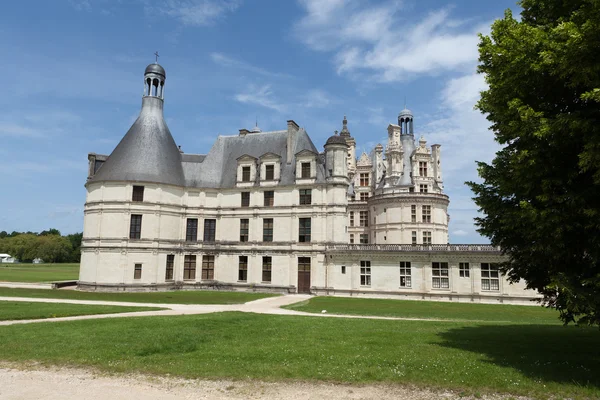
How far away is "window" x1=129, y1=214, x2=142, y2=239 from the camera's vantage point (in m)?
39.4

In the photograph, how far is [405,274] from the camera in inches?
1420

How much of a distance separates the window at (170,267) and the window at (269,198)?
10.6m

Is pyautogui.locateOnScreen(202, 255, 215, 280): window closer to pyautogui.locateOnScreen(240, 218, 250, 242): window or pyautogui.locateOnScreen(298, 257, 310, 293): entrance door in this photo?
pyautogui.locateOnScreen(240, 218, 250, 242): window

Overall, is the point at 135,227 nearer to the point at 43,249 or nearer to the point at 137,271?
the point at 137,271

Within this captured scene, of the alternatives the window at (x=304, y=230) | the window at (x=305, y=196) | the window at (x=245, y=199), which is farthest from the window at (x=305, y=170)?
the window at (x=245, y=199)

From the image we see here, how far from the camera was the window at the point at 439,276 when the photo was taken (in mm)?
34938

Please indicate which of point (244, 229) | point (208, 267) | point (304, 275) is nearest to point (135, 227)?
point (208, 267)

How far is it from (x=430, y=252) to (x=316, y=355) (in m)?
25.3

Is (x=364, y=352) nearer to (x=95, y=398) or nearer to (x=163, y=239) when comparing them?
(x=95, y=398)

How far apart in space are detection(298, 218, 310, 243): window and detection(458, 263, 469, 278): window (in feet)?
43.9

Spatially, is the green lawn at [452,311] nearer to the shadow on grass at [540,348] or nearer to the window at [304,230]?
the shadow on grass at [540,348]

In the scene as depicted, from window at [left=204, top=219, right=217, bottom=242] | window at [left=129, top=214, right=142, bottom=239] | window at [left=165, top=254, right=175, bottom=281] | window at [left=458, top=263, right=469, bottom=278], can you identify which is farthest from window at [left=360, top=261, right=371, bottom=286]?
window at [left=129, top=214, right=142, bottom=239]

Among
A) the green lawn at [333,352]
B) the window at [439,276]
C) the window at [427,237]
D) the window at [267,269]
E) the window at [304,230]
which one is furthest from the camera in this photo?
the window at [427,237]

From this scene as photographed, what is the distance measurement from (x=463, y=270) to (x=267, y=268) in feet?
57.8
